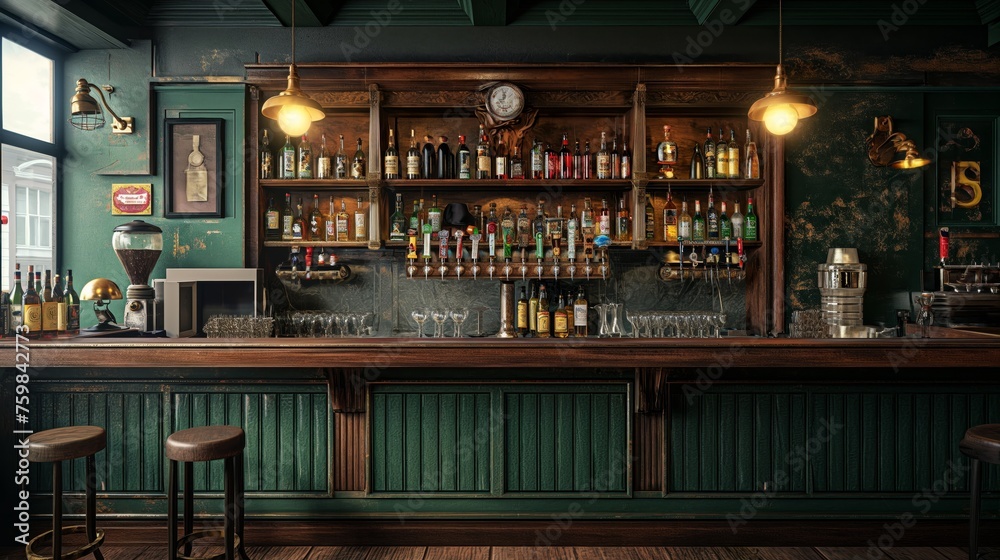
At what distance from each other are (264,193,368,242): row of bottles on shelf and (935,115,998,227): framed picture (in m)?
4.32

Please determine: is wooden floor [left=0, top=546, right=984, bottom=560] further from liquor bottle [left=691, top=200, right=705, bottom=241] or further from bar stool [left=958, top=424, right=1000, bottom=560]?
liquor bottle [left=691, top=200, right=705, bottom=241]

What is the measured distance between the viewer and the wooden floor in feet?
9.07

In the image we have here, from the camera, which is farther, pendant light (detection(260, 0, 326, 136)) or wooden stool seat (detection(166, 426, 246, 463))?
pendant light (detection(260, 0, 326, 136))

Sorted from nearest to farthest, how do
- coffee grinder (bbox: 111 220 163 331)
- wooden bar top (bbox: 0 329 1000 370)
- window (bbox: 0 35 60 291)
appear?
wooden bar top (bbox: 0 329 1000 370)
coffee grinder (bbox: 111 220 163 331)
window (bbox: 0 35 60 291)

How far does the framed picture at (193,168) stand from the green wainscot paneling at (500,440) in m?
2.37

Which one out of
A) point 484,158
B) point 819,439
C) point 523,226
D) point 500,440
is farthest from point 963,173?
point 500,440

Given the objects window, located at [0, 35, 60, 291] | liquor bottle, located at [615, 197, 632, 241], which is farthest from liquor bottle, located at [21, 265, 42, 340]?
liquor bottle, located at [615, 197, 632, 241]

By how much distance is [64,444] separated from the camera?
228 cm

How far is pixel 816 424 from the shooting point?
2812 millimetres

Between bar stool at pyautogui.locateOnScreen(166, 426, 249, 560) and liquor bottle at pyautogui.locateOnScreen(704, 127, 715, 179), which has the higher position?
liquor bottle at pyautogui.locateOnScreen(704, 127, 715, 179)

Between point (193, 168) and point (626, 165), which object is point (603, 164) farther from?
point (193, 168)

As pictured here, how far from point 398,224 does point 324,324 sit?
905 mm

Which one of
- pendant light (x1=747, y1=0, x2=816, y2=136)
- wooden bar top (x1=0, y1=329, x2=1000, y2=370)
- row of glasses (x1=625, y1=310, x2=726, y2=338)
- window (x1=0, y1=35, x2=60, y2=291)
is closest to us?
wooden bar top (x1=0, y1=329, x2=1000, y2=370)

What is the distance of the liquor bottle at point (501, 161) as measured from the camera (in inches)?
162
